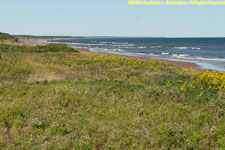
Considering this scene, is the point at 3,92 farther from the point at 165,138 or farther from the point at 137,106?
the point at 165,138

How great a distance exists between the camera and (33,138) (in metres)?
6.20

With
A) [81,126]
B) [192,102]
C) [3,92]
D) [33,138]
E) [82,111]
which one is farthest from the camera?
[3,92]

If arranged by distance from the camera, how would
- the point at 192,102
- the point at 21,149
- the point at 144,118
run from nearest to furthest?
the point at 21,149 < the point at 144,118 < the point at 192,102

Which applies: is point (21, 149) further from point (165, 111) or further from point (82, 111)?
point (165, 111)

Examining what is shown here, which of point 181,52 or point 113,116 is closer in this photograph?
point 113,116

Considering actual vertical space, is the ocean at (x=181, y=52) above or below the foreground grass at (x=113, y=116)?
above

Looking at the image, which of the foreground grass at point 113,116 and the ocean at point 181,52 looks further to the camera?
the ocean at point 181,52

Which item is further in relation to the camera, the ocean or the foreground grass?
the ocean

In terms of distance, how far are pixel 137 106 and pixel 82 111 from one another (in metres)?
2.09

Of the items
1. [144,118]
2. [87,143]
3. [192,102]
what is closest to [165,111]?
[144,118]

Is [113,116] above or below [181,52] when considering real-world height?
below

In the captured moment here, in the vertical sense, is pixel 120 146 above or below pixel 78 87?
below

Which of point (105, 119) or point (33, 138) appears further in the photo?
point (105, 119)

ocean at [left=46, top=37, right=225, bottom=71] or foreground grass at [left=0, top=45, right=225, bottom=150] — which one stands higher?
ocean at [left=46, top=37, right=225, bottom=71]
